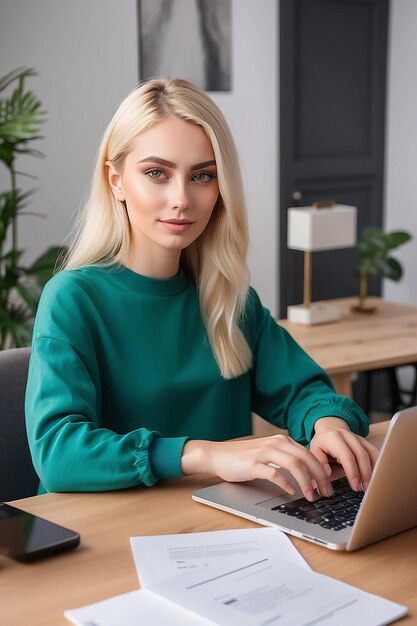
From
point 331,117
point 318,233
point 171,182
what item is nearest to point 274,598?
point 171,182

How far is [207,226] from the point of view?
1.64 m

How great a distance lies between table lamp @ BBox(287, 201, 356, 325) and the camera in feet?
10.6

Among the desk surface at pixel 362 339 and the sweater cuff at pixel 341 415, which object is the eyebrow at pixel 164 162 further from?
the desk surface at pixel 362 339

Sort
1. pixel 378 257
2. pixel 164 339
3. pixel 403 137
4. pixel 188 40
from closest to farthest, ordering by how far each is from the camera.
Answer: pixel 164 339, pixel 378 257, pixel 188 40, pixel 403 137

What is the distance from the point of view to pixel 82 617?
0.92 m

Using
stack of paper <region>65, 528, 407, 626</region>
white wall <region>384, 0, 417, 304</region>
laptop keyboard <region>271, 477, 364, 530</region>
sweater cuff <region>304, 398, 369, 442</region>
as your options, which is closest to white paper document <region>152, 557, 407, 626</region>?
stack of paper <region>65, 528, 407, 626</region>

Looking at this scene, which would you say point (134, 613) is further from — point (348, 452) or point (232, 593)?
point (348, 452)

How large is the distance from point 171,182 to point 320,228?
185 centimetres

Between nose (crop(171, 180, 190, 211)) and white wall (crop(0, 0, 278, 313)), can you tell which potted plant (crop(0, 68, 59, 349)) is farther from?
nose (crop(171, 180, 190, 211))

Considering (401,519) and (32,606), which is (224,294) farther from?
(32,606)

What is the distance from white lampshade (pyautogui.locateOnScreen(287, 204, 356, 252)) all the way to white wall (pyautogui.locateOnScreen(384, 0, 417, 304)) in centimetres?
135

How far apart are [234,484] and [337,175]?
3345 mm

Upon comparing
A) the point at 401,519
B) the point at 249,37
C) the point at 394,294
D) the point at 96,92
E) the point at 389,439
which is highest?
the point at 249,37

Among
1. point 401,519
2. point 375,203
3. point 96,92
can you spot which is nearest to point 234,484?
point 401,519
